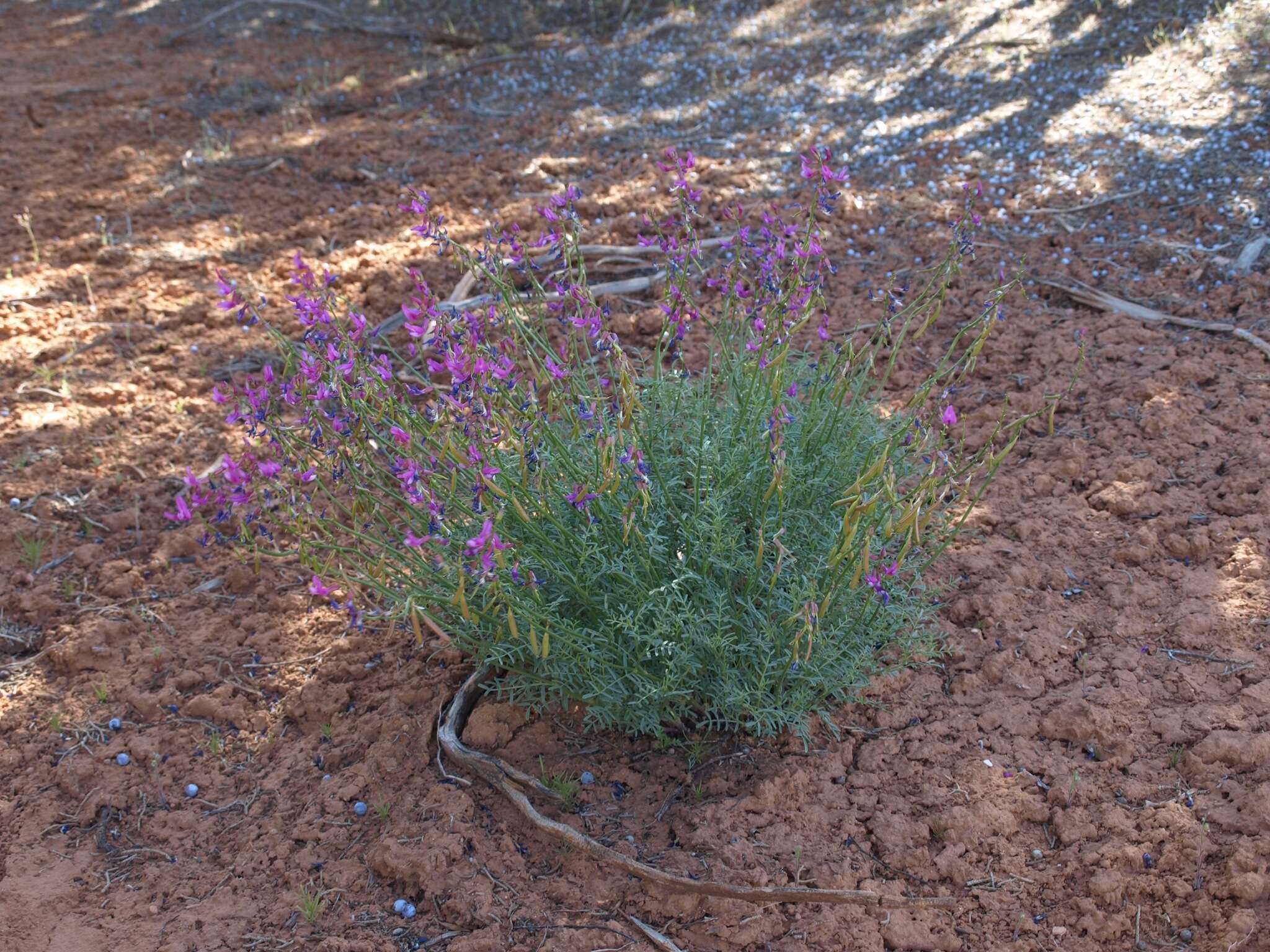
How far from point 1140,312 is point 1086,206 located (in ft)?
2.95

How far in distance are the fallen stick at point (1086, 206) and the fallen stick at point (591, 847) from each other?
3496 mm

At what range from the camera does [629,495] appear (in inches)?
97.4

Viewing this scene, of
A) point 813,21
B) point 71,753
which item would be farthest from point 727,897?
point 813,21

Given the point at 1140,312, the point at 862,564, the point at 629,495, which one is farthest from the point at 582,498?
the point at 1140,312

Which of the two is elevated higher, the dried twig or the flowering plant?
the flowering plant

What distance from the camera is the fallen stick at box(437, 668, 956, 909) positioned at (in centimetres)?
227

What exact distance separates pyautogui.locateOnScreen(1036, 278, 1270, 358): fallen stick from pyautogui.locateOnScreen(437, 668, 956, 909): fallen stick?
8.70 ft

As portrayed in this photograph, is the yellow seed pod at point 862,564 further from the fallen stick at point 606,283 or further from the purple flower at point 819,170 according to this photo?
the fallen stick at point 606,283

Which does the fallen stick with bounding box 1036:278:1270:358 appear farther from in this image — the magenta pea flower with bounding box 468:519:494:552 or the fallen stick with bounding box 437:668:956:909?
the magenta pea flower with bounding box 468:519:494:552

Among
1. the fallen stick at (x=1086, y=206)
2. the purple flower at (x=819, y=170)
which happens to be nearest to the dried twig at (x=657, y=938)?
the purple flower at (x=819, y=170)

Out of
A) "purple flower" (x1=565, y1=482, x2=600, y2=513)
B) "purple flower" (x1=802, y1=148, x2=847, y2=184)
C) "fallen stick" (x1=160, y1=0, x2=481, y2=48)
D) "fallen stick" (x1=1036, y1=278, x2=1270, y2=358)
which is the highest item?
"purple flower" (x1=802, y1=148, x2=847, y2=184)

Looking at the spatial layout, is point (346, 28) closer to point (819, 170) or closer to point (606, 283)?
point (606, 283)

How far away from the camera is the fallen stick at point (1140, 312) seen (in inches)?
150

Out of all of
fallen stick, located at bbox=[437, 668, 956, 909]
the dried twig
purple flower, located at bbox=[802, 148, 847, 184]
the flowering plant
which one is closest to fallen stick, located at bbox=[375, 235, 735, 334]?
the flowering plant
